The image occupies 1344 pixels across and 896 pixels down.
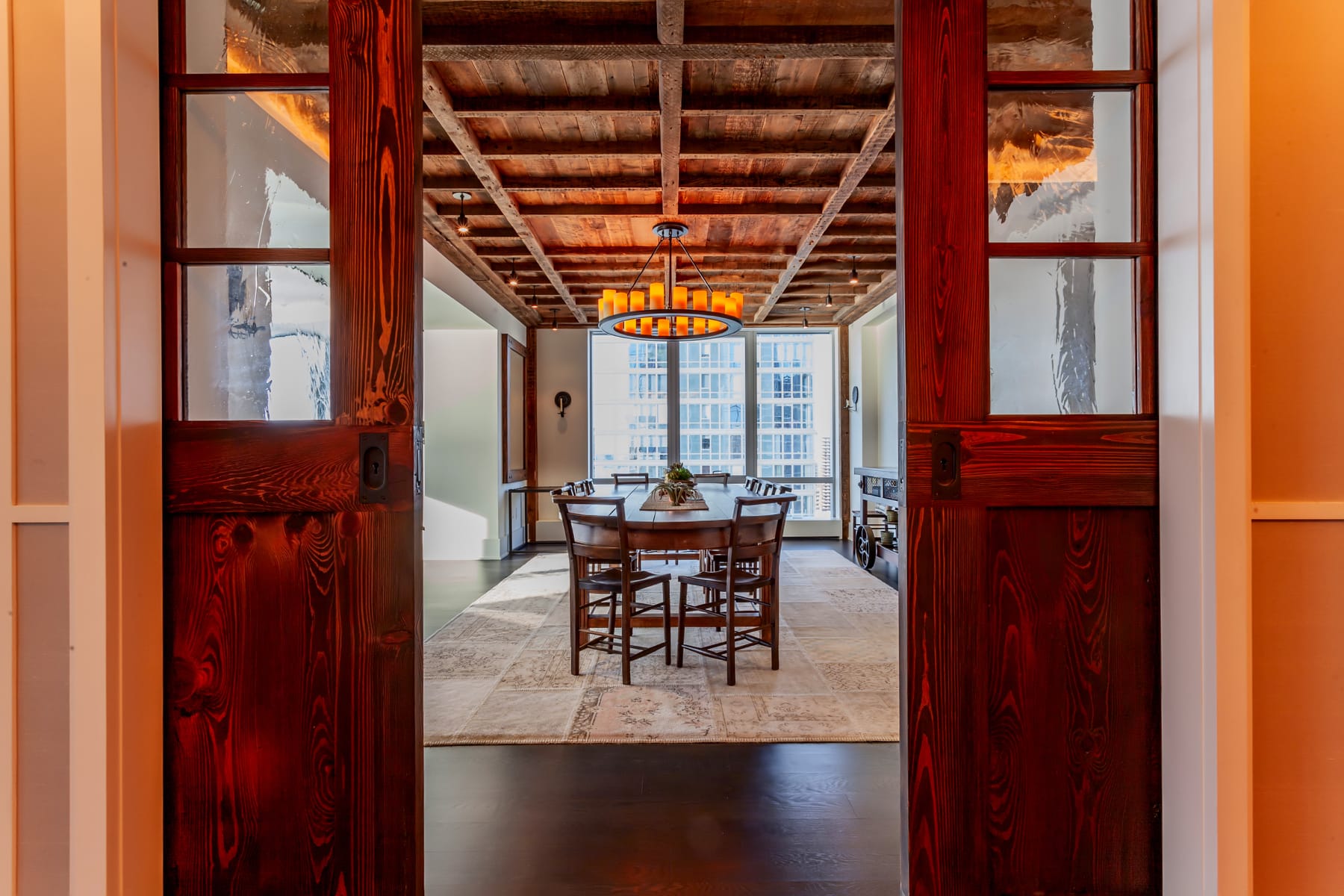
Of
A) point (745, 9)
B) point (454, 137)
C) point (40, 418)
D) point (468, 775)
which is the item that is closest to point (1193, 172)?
point (745, 9)

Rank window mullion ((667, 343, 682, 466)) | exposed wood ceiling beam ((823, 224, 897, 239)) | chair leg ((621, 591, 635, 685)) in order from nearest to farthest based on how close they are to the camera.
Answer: chair leg ((621, 591, 635, 685)) → exposed wood ceiling beam ((823, 224, 897, 239)) → window mullion ((667, 343, 682, 466))

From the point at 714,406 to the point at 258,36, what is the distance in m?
6.65

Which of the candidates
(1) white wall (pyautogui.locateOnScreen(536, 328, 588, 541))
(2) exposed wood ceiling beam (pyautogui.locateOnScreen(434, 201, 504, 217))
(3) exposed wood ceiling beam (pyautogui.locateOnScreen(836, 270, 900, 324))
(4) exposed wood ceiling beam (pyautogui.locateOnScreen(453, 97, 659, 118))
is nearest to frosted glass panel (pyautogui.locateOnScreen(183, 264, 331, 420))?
(4) exposed wood ceiling beam (pyautogui.locateOnScreen(453, 97, 659, 118))

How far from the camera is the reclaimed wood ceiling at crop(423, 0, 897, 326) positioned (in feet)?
7.51

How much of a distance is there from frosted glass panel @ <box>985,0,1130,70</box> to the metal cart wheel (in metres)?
5.02

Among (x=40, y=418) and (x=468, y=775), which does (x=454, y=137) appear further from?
(x=468, y=775)

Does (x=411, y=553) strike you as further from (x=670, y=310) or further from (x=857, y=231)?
(x=857, y=231)

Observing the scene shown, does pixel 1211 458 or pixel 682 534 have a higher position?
pixel 1211 458

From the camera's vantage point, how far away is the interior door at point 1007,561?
43.6 inches

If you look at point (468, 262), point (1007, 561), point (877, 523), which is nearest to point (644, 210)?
point (468, 262)

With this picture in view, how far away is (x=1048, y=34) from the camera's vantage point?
117cm

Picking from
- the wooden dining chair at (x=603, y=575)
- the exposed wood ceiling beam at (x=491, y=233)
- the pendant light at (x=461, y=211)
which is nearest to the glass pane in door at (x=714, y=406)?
the exposed wood ceiling beam at (x=491, y=233)

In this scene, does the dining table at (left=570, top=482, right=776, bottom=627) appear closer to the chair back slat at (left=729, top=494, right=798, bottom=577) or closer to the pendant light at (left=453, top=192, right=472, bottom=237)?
the chair back slat at (left=729, top=494, right=798, bottom=577)

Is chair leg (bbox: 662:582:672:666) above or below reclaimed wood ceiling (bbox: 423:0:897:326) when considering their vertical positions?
below
